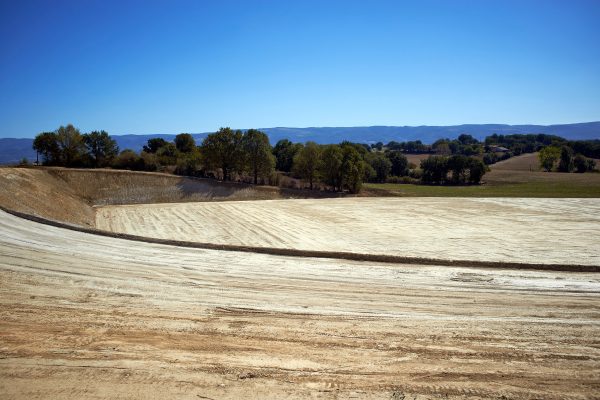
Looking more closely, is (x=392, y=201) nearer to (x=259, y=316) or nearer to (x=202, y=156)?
(x=202, y=156)

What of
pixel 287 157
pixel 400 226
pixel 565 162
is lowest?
pixel 400 226

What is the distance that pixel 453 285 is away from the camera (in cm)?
1412

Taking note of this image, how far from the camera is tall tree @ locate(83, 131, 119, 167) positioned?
68.7 metres

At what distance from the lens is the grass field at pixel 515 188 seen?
193ft

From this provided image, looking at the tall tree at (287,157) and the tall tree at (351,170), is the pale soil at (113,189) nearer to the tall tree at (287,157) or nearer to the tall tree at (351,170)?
the tall tree at (351,170)

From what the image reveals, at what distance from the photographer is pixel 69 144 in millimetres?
66562

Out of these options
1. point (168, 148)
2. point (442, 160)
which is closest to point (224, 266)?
point (168, 148)

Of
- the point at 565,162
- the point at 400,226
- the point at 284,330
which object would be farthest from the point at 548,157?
the point at 284,330

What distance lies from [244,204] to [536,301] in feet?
121

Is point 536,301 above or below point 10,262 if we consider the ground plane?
below

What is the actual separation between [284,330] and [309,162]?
190 ft

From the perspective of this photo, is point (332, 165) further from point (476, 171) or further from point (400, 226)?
point (476, 171)

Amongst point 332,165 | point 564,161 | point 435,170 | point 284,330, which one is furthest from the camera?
point 564,161

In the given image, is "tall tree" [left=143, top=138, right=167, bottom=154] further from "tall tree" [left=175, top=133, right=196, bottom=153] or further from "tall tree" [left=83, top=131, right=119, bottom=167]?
"tall tree" [left=83, top=131, right=119, bottom=167]
